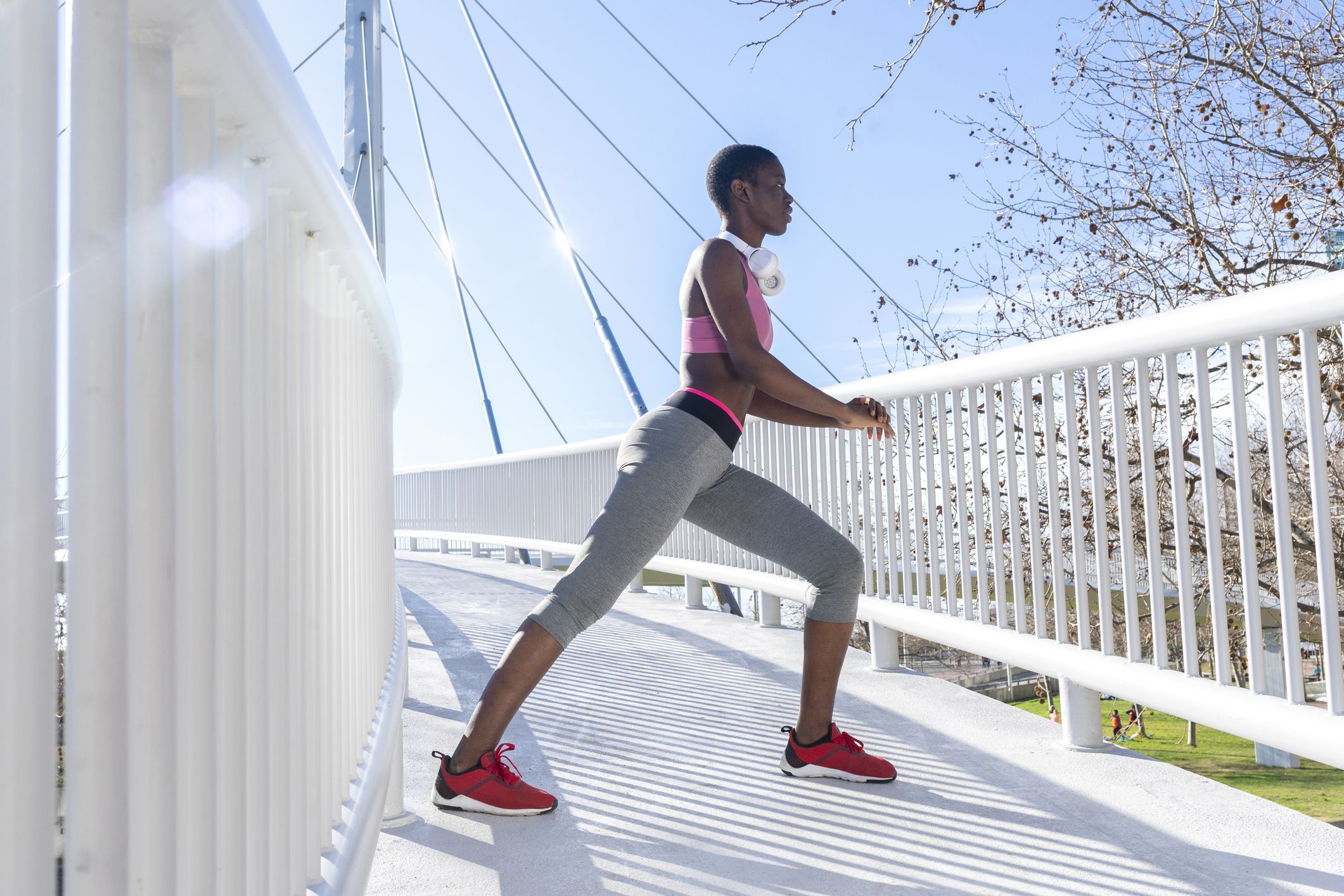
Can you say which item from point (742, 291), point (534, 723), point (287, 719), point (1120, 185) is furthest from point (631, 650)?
point (1120, 185)

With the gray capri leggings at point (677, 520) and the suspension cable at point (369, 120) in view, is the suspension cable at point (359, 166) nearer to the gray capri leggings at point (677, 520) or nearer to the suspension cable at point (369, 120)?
the suspension cable at point (369, 120)

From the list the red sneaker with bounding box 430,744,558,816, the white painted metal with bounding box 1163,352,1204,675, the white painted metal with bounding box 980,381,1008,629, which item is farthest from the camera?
the white painted metal with bounding box 980,381,1008,629

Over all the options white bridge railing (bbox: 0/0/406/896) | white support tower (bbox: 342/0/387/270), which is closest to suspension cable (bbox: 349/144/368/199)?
white support tower (bbox: 342/0/387/270)

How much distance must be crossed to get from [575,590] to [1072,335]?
136 cm

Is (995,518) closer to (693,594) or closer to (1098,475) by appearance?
(1098,475)

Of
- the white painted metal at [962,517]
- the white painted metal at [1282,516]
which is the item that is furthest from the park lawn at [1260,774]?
the white painted metal at [1282,516]

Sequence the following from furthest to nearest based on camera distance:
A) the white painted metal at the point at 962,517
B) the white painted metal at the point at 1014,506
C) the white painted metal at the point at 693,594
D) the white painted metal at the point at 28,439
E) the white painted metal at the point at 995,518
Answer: the white painted metal at the point at 693,594
the white painted metal at the point at 962,517
the white painted metal at the point at 995,518
the white painted metal at the point at 1014,506
the white painted metal at the point at 28,439

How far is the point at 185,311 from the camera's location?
0.74 m

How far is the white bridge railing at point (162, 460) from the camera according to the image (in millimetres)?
509

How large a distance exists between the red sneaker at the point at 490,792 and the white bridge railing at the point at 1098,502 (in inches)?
55.3

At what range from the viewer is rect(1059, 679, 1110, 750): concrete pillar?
9.38 ft

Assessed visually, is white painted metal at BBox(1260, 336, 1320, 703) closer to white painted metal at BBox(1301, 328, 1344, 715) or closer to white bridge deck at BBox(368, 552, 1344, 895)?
white painted metal at BBox(1301, 328, 1344, 715)

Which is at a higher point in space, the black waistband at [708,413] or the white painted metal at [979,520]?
the black waistband at [708,413]

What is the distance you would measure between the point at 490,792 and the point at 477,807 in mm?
51
